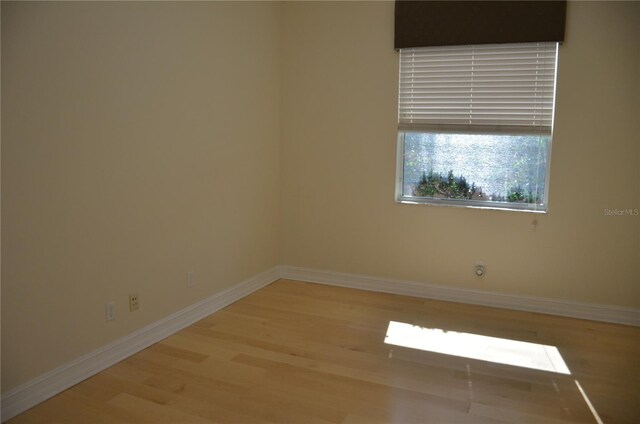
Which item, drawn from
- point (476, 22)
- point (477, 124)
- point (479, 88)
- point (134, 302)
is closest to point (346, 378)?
point (134, 302)

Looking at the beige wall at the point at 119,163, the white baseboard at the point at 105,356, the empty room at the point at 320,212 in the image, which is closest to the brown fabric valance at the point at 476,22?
the empty room at the point at 320,212

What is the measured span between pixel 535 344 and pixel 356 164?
2048 millimetres

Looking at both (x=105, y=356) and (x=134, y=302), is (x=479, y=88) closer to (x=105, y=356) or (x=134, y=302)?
(x=134, y=302)

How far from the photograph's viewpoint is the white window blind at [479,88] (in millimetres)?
3801

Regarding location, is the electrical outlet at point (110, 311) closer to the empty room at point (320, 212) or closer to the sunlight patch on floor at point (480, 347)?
the empty room at point (320, 212)

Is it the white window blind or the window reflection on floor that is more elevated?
the white window blind

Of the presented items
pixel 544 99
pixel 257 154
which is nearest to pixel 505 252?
pixel 544 99

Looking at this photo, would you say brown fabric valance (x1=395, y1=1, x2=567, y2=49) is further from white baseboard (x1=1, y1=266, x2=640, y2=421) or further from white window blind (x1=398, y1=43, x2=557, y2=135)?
white baseboard (x1=1, y1=266, x2=640, y2=421)

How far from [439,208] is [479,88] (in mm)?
1017

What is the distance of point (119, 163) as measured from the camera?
2.89 meters

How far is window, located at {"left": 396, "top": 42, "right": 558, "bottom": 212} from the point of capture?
3828mm

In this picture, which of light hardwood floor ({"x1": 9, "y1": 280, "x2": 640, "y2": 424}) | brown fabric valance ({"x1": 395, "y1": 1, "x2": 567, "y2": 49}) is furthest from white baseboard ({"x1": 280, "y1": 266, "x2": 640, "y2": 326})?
brown fabric valance ({"x1": 395, "y1": 1, "x2": 567, "y2": 49})

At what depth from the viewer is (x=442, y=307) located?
405 centimetres

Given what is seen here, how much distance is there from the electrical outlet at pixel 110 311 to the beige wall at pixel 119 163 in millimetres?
→ 30
